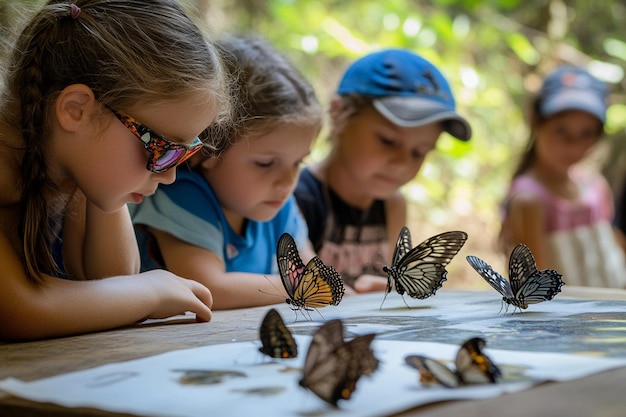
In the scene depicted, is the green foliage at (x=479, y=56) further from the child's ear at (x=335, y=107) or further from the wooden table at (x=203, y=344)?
the wooden table at (x=203, y=344)

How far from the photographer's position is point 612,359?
1162 mm

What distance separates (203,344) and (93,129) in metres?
0.57

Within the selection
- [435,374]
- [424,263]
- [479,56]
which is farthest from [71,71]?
[479,56]

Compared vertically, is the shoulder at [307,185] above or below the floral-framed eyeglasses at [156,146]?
above

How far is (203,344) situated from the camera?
139 cm

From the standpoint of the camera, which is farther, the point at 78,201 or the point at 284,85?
the point at 284,85

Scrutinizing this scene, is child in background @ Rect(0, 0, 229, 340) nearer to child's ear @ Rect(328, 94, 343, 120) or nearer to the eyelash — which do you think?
the eyelash

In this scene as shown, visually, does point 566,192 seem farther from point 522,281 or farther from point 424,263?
point 522,281

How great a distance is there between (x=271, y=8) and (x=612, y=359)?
5.51 m

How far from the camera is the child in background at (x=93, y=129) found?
1.64 m

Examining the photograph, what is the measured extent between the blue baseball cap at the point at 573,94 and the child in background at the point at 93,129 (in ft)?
10.6

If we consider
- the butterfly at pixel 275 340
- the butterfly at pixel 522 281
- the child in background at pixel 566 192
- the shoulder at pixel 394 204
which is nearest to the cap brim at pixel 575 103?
the child in background at pixel 566 192

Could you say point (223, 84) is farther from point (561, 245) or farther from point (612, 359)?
point (561, 245)

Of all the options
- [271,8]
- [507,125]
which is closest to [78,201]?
[271,8]
